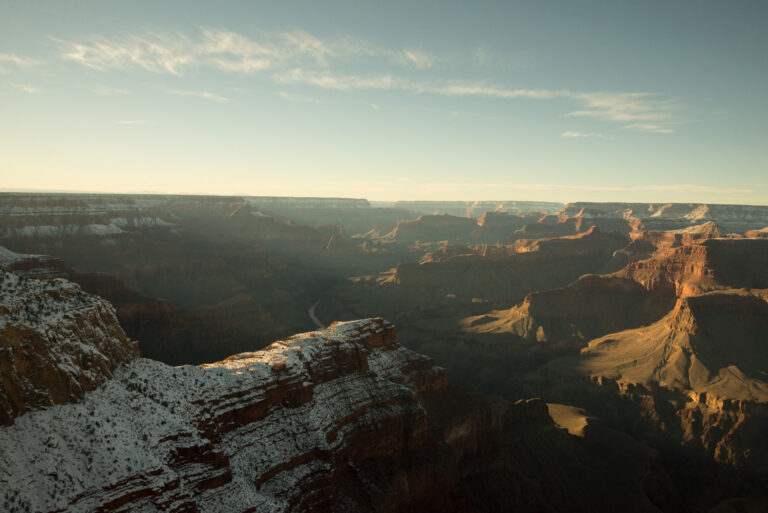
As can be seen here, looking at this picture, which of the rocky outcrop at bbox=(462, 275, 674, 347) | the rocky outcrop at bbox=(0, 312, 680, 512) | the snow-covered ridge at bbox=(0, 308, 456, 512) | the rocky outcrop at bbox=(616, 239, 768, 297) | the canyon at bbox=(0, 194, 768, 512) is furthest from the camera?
the rocky outcrop at bbox=(616, 239, 768, 297)

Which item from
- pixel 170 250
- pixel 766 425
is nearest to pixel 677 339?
pixel 766 425

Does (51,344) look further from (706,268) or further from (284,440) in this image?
(706,268)

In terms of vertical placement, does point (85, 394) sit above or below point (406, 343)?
above

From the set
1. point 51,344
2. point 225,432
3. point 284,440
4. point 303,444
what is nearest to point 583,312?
point 303,444

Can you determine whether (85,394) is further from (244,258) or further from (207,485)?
(244,258)

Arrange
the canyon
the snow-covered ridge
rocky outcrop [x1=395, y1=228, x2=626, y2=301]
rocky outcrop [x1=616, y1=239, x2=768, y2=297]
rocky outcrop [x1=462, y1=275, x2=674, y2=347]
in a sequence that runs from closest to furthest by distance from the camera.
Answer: the snow-covered ridge < the canyon < rocky outcrop [x1=462, y1=275, x2=674, y2=347] < rocky outcrop [x1=616, y1=239, x2=768, y2=297] < rocky outcrop [x1=395, y1=228, x2=626, y2=301]

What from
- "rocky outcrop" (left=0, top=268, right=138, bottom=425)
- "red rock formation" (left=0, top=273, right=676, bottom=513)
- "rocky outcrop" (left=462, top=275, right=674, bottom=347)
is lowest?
"rocky outcrop" (left=462, top=275, right=674, bottom=347)

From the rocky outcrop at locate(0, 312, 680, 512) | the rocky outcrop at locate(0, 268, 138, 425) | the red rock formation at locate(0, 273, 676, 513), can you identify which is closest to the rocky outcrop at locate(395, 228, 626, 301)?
the rocky outcrop at locate(0, 312, 680, 512)

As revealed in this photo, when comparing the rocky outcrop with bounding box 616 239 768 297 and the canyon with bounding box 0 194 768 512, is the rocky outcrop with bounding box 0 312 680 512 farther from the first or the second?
the rocky outcrop with bounding box 616 239 768 297
